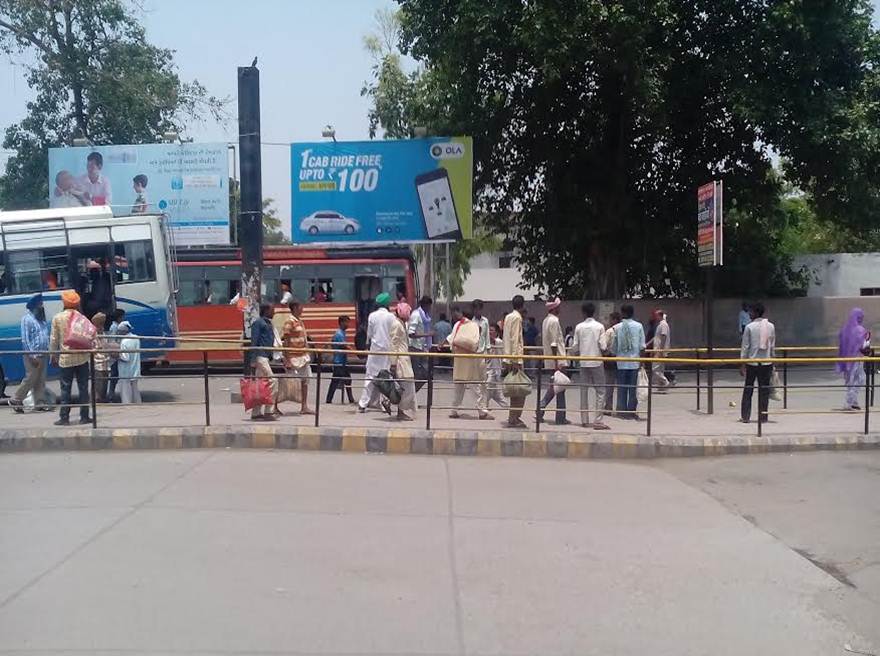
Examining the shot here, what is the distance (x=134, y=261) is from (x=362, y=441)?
9.11m

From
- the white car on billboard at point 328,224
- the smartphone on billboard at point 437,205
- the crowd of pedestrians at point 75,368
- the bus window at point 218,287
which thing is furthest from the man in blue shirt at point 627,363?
the bus window at point 218,287

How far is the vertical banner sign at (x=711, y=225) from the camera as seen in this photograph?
1366 centimetres

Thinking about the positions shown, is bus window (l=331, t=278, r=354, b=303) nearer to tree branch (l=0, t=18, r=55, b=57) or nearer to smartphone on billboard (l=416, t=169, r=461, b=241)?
smartphone on billboard (l=416, t=169, r=461, b=241)

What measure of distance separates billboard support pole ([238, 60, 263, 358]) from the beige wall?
12618 millimetres

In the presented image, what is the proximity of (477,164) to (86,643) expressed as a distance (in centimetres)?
2164

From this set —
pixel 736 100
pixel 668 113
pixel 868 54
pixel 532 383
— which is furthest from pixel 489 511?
pixel 868 54

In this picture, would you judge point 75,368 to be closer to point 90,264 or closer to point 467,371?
point 467,371

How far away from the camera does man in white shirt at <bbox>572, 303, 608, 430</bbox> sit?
12.0 m

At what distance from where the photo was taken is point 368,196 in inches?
973

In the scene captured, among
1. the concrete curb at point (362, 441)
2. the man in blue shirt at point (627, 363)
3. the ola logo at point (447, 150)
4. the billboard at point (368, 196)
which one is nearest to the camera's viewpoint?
the concrete curb at point (362, 441)

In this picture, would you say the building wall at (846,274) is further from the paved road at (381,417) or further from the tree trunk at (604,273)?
the paved road at (381,417)

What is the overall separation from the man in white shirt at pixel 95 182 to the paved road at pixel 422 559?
57.3ft

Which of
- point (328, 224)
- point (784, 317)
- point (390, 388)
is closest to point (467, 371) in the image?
point (390, 388)

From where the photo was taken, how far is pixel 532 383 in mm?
11609
